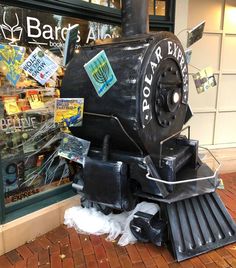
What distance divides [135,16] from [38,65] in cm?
84

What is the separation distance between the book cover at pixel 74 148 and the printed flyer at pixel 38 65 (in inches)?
19.5

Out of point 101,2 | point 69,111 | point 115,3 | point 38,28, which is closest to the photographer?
point 69,111

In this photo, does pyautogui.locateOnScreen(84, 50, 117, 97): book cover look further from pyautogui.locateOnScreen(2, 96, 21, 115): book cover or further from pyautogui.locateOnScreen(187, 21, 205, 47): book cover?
pyautogui.locateOnScreen(187, 21, 205, 47): book cover

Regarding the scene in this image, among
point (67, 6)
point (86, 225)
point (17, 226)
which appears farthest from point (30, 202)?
point (67, 6)

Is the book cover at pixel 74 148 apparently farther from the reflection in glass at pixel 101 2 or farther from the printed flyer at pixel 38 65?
the reflection in glass at pixel 101 2

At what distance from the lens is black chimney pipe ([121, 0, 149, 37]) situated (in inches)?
84.1

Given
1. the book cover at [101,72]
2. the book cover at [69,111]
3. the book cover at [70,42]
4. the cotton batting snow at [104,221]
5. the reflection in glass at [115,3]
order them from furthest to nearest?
the reflection in glass at [115,3] → the cotton batting snow at [104,221] → the book cover at [70,42] → the book cover at [69,111] → the book cover at [101,72]

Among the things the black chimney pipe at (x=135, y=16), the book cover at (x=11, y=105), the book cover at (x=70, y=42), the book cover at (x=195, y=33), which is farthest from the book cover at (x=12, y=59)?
the book cover at (x=195, y=33)

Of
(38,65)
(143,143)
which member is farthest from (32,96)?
(143,143)

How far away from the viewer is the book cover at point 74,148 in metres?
2.12

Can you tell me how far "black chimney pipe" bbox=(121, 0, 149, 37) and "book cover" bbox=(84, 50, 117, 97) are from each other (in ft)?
1.64

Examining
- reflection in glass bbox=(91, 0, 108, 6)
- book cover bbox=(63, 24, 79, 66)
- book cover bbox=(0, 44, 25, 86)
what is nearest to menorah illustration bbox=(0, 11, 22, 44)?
book cover bbox=(0, 44, 25, 86)

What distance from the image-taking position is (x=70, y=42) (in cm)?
212

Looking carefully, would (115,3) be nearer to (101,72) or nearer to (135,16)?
(135,16)
